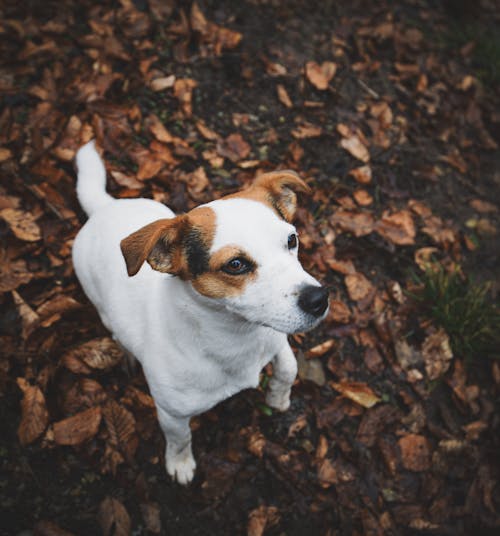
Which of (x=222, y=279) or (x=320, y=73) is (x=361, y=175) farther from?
(x=222, y=279)

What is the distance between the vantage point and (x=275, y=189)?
2193 millimetres

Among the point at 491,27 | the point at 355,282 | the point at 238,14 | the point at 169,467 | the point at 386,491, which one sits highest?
the point at 491,27

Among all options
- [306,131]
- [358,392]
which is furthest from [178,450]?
[306,131]

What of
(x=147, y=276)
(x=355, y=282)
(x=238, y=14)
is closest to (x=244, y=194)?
(x=147, y=276)

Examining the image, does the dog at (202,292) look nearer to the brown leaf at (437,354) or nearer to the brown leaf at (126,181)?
the brown leaf at (126,181)

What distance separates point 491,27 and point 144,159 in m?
5.44

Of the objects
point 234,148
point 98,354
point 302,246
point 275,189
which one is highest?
point 275,189

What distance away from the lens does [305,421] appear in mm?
2980

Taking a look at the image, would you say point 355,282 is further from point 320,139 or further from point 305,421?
point 320,139

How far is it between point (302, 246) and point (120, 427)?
1.93 m

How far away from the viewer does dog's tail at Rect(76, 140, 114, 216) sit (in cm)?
292

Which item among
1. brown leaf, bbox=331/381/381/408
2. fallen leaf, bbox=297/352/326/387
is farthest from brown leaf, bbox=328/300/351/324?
brown leaf, bbox=331/381/381/408

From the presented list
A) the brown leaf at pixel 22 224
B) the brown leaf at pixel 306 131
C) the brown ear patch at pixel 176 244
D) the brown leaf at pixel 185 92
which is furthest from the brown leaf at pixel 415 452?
the brown leaf at pixel 185 92

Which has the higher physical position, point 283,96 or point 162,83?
point 283,96
